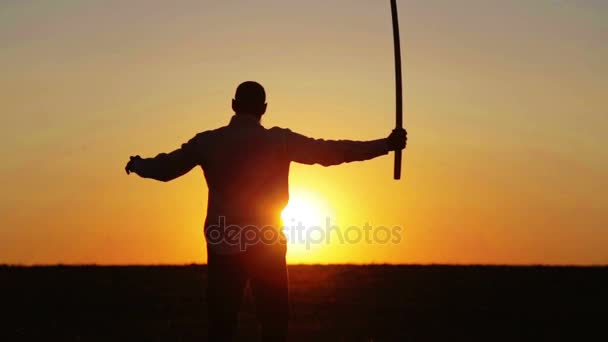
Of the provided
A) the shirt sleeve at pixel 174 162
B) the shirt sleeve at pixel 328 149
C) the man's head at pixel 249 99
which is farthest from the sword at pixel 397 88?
the shirt sleeve at pixel 174 162

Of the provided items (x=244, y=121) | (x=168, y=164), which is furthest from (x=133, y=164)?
(x=244, y=121)

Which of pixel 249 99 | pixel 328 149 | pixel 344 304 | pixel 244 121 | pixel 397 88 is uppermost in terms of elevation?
pixel 397 88

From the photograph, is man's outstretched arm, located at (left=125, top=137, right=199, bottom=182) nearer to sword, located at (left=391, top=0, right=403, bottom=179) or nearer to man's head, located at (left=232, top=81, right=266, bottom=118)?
man's head, located at (left=232, top=81, right=266, bottom=118)

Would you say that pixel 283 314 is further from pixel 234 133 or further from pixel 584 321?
pixel 584 321

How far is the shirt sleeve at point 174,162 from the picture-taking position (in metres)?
9.39

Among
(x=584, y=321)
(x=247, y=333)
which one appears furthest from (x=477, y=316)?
(x=247, y=333)

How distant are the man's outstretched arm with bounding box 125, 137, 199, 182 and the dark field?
17.4ft

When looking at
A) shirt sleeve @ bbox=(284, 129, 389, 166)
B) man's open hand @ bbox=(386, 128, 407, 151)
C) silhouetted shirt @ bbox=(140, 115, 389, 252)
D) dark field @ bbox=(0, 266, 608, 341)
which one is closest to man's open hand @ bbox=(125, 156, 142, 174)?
silhouetted shirt @ bbox=(140, 115, 389, 252)

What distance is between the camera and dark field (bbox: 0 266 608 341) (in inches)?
622

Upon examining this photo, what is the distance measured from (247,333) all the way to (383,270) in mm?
9784

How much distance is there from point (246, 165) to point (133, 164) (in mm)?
1290

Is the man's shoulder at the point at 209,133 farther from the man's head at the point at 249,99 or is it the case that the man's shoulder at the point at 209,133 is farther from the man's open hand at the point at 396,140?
the man's open hand at the point at 396,140

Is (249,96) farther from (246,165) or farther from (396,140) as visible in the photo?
(396,140)

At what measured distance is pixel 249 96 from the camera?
927 centimetres
